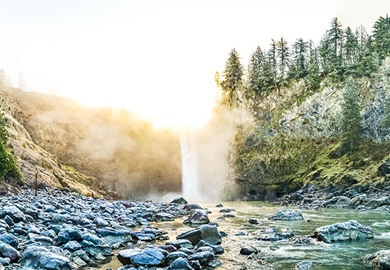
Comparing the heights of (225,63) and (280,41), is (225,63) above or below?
below

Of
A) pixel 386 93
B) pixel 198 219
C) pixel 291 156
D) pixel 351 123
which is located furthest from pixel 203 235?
pixel 386 93

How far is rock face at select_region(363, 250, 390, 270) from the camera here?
12.3m

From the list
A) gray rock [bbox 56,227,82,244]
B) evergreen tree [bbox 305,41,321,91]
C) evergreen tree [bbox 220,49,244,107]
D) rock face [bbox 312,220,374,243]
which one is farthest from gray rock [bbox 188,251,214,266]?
evergreen tree [bbox 220,49,244,107]


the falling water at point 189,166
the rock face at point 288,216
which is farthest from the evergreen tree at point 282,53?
the rock face at point 288,216

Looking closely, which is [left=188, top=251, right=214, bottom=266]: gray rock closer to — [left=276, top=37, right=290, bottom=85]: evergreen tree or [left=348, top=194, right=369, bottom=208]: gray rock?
[left=348, top=194, right=369, bottom=208]: gray rock

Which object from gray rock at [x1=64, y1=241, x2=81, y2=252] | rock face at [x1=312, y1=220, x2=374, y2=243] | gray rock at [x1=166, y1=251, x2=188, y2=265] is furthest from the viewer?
rock face at [x1=312, y1=220, x2=374, y2=243]

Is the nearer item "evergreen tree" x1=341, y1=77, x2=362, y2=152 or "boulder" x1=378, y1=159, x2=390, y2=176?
"boulder" x1=378, y1=159, x2=390, y2=176

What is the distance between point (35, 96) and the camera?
97.1 meters

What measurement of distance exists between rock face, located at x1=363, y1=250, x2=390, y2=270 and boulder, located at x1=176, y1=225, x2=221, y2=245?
22.4 ft

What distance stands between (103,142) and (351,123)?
194 feet

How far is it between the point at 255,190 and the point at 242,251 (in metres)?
58.2

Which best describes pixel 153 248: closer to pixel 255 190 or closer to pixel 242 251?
pixel 242 251

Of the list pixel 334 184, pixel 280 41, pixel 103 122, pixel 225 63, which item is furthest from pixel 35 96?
pixel 334 184

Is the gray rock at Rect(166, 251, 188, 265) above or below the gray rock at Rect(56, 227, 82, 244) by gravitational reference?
below
